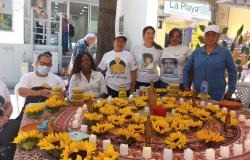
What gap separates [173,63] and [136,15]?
792cm

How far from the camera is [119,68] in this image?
4242 millimetres

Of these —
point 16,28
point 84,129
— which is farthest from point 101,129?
point 16,28

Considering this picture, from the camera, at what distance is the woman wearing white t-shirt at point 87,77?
3906 mm

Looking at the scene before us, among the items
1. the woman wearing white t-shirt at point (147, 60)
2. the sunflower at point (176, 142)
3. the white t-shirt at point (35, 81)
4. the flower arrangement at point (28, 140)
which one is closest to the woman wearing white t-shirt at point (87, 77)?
the white t-shirt at point (35, 81)

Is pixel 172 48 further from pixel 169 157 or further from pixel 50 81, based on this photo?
pixel 169 157

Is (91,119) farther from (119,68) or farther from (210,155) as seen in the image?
(119,68)

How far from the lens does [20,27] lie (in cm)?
1092

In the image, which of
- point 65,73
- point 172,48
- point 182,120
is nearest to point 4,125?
point 182,120

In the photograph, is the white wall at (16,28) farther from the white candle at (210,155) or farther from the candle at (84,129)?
the white candle at (210,155)

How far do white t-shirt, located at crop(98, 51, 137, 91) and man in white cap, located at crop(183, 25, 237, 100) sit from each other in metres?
0.75

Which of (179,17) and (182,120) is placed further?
(179,17)

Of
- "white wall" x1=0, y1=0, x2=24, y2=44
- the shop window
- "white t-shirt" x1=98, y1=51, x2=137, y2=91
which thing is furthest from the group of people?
the shop window

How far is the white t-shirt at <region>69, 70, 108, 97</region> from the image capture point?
3902mm

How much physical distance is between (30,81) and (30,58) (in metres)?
6.28
